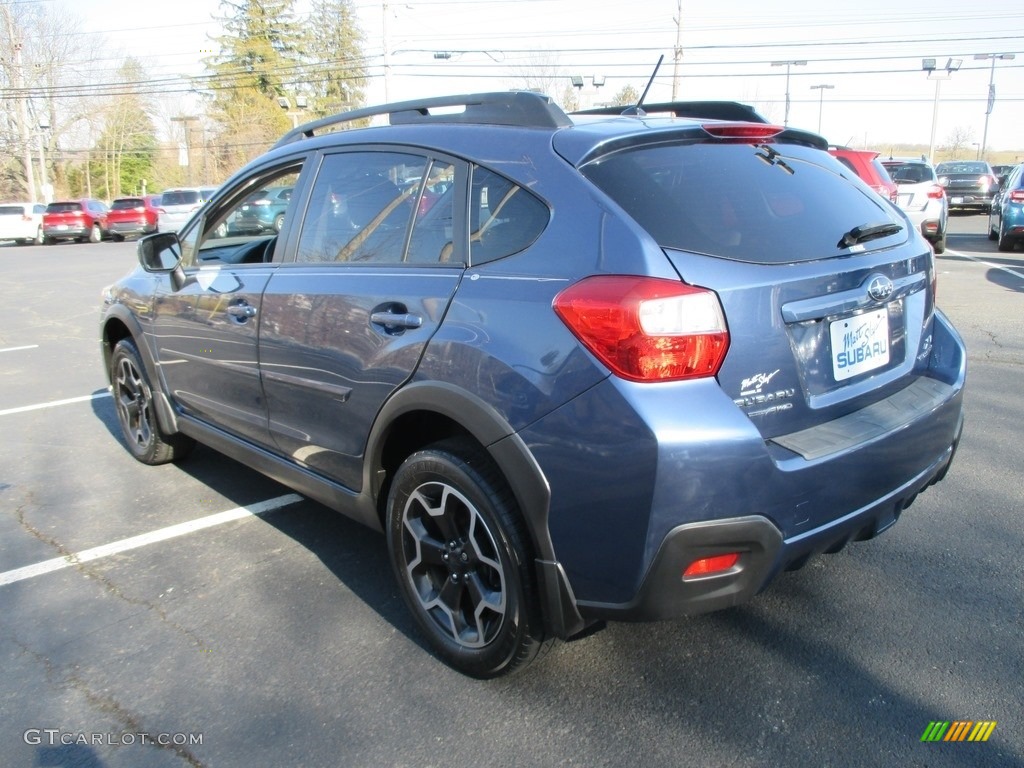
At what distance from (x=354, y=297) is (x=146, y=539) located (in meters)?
1.86

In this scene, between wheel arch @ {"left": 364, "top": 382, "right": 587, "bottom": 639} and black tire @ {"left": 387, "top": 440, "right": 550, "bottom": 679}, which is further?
black tire @ {"left": 387, "top": 440, "right": 550, "bottom": 679}

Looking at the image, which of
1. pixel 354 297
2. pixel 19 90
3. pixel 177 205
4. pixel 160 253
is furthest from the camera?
pixel 19 90

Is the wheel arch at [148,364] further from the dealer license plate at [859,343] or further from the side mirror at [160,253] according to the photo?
the dealer license plate at [859,343]

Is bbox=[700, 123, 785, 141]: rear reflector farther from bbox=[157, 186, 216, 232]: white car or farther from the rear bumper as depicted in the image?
bbox=[157, 186, 216, 232]: white car

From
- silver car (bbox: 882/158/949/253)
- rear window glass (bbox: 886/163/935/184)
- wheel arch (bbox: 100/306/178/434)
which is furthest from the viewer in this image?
rear window glass (bbox: 886/163/935/184)

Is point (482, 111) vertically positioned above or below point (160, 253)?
above

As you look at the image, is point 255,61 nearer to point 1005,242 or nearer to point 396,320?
point 1005,242

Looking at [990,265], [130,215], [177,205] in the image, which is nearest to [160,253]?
[990,265]

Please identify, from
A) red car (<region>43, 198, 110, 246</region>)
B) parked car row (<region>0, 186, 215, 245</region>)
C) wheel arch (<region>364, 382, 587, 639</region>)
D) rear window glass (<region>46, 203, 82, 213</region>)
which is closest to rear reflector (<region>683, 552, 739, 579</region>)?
wheel arch (<region>364, 382, 587, 639</region>)

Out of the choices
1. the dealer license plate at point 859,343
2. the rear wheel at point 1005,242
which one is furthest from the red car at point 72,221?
the dealer license plate at point 859,343

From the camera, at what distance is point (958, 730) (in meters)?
2.40

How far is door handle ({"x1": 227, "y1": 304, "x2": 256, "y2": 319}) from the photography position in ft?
11.7

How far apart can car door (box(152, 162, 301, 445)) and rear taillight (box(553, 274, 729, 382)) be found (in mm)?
1827

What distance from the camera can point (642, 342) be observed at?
218 centimetres
